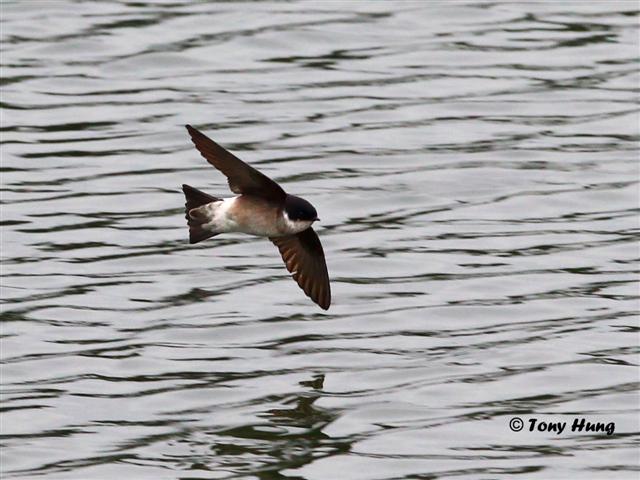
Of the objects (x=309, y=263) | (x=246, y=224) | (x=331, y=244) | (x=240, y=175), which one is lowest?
(x=331, y=244)

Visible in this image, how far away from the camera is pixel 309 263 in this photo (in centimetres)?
1116

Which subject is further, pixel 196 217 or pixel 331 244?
pixel 331 244

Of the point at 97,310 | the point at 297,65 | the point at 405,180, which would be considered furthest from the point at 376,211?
the point at 297,65

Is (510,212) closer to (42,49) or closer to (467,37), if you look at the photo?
(467,37)

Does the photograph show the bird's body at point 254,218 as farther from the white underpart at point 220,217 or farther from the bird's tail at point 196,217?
the bird's tail at point 196,217

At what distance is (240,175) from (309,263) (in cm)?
93

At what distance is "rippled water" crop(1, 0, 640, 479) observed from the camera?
35.0 ft

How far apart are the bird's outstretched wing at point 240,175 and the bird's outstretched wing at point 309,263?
28.8 inches

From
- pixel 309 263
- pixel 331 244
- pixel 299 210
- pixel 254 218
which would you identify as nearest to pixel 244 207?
pixel 254 218

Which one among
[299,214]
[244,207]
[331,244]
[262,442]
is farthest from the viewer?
[331,244]

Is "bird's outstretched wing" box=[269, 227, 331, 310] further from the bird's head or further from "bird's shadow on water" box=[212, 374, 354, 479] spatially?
the bird's head

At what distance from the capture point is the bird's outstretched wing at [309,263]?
11148 mm

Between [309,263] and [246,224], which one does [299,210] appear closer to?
[246,224]

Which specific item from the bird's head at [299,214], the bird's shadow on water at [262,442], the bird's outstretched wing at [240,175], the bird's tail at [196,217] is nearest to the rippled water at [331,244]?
the bird's shadow on water at [262,442]
